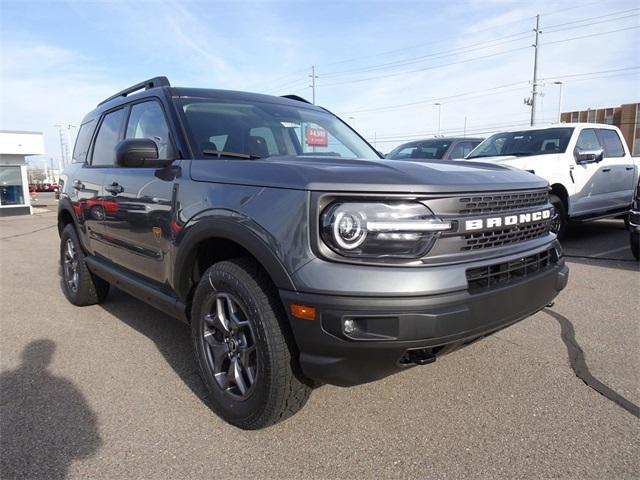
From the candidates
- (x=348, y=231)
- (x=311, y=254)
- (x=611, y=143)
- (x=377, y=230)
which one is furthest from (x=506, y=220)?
(x=611, y=143)

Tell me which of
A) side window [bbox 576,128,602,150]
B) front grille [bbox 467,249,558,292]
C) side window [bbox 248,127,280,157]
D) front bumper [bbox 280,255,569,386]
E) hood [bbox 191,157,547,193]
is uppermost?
side window [bbox 576,128,602,150]

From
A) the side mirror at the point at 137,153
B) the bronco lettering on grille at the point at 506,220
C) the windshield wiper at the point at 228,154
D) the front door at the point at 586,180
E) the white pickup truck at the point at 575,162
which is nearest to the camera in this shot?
the bronco lettering on grille at the point at 506,220

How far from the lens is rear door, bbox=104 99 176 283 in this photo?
297 centimetres

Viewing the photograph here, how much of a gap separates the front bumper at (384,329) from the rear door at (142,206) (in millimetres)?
1288

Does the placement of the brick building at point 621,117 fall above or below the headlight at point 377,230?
above

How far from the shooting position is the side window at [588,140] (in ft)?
24.4

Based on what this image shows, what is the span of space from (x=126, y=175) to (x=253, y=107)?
105cm

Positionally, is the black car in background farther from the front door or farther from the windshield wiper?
the windshield wiper

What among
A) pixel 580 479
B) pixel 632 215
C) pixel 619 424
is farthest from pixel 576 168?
pixel 580 479

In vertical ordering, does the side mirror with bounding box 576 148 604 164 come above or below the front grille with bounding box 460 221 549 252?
above

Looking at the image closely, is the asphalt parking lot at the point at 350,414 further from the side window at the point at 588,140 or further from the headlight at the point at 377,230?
the side window at the point at 588,140

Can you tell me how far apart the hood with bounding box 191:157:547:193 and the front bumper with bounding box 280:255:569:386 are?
47 centimetres

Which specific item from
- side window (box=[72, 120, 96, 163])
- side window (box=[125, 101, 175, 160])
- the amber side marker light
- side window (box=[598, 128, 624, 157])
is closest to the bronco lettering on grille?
the amber side marker light

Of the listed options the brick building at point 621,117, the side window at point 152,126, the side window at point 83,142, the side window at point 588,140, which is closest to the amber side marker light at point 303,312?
the side window at point 152,126
